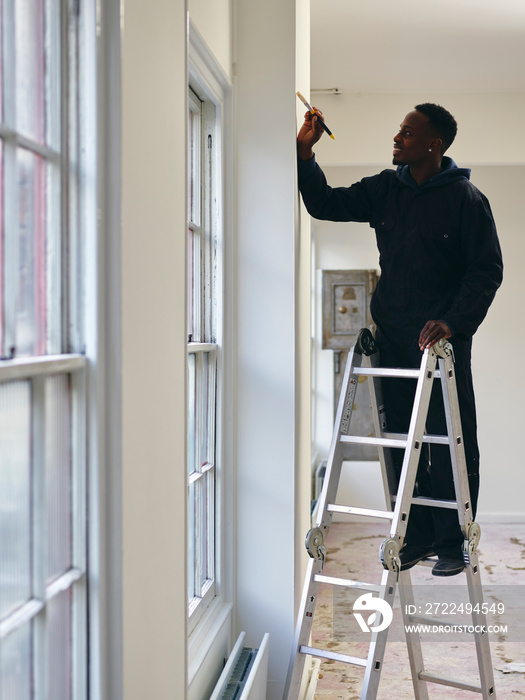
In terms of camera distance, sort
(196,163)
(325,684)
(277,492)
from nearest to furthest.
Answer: (196,163)
(277,492)
(325,684)

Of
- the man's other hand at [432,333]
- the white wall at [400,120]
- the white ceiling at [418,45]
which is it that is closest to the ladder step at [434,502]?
the man's other hand at [432,333]

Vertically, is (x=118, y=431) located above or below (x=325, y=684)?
above

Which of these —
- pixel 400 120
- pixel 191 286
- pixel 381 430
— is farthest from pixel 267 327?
pixel 400 120

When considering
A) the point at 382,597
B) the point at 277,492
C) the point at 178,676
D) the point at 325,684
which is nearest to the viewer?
the point at 178,676

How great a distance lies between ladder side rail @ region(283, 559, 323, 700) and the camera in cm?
231

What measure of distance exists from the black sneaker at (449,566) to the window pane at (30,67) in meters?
1.98

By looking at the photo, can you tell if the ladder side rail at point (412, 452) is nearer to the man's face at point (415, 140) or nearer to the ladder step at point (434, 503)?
the ladder step at point (434, 503)

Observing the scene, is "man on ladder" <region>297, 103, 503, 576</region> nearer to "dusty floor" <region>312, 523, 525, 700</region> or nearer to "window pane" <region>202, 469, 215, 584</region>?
"window pane" <region>202, 469, 215, 584</region>

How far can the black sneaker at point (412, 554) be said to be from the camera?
2516 mm

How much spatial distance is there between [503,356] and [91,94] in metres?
5.40

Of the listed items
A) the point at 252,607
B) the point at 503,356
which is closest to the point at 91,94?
the point at 252,607

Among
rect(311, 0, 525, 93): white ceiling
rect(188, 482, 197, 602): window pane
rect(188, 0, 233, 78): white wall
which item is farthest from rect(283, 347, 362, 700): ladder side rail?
rect(311, 0, 525, 93): white ceiling

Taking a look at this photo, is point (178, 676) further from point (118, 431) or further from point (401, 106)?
point (401, 106)

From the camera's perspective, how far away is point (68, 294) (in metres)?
1.21
